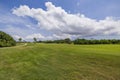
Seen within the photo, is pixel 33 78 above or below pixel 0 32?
below

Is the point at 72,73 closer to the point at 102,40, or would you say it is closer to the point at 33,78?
the point at 33,78

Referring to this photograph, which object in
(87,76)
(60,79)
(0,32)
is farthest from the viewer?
(0,32)

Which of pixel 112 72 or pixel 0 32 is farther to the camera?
pixel 0 32

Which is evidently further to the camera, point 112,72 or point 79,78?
point 112,72

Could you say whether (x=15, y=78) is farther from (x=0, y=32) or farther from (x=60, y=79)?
(x=0, y=32)

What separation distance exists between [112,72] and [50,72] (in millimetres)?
4748

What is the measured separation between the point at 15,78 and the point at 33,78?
1.22 meters

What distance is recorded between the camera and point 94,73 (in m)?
13.2

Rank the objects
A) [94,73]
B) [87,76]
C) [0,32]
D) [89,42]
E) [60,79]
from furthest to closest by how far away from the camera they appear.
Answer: [89,42], [0,32], [94,73], [87,76], [60,79]

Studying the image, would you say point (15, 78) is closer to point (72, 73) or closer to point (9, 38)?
point (72, 73)

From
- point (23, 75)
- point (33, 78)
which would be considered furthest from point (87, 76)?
point (23, 75)

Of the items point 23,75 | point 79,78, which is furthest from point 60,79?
point 23,75

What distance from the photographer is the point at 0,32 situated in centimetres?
7738

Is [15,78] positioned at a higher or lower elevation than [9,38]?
lower
